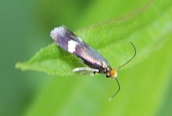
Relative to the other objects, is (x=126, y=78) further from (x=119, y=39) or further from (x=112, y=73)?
(x=119, y=39)

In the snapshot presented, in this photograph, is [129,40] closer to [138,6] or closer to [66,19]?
[138,6]

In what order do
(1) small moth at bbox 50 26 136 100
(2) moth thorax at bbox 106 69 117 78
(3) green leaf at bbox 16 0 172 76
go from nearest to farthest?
(3) green leaf at bbox 16 0 172 76, (1) small moth at bbox 50 26 136 100, (2) moth thorax at bbox 106 69 117 78

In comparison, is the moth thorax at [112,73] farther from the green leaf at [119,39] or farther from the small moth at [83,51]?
the green leaf at [119,39]

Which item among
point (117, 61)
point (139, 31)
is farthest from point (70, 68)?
point (139, 31)

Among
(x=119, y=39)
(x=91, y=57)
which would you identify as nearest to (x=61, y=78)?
(x=91, y=57)

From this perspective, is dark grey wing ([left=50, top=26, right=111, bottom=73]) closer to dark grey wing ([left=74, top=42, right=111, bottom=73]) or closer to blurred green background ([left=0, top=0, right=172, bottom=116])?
dark grey wing ([left=74, top=42, right=111, bottom=73])

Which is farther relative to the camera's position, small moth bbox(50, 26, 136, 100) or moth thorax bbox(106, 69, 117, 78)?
moth thorax bbox(106, 69, 117, 78)

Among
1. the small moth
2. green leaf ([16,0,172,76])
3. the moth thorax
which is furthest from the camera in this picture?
the moth thorax

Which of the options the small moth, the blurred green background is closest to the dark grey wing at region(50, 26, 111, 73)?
the small moth
